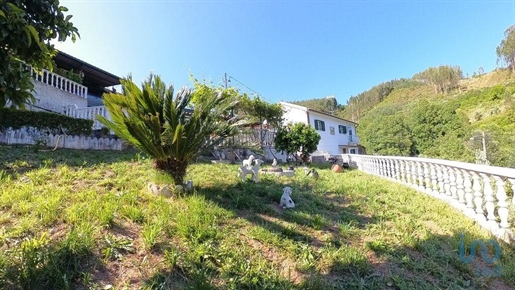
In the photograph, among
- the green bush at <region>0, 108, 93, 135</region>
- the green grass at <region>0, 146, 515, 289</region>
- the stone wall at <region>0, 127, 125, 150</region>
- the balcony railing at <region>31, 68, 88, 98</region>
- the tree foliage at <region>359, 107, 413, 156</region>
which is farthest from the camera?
the tree foliage at <region>359, 107, 413, 156</region>

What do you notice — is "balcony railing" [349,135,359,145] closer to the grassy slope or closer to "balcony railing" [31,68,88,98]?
the grassy slope

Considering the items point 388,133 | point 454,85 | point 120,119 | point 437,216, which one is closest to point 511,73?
point 454,85

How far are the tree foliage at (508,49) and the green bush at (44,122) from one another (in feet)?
195

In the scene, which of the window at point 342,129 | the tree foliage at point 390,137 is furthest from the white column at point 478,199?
the tree foliage at point 390,137

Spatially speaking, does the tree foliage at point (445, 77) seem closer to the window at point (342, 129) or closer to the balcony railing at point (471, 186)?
the window at point (342, 129)

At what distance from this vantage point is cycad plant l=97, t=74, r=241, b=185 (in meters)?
3.68

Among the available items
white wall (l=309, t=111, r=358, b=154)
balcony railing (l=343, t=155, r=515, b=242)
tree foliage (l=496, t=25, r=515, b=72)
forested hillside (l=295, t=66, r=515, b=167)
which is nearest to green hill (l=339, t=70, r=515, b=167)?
forested hillside (l=295, t=66, r=515, b=167)

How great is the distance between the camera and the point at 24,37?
5.56 ft

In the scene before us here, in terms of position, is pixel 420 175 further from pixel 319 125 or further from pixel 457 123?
pixel 457 123

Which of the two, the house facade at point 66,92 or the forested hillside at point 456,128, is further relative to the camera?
the forested hillside at point 456,128

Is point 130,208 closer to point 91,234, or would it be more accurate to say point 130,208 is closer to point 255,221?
point 91,234

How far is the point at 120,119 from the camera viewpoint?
373 centimetres

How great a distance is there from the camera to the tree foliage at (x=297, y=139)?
11102 millimetres

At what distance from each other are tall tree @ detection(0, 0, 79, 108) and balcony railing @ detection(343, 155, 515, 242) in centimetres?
475
